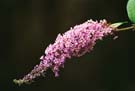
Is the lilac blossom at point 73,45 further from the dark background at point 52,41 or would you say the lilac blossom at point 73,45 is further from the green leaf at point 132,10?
the dark background at point 52,41

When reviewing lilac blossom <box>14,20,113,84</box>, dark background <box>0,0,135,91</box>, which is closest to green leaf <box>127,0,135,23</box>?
lilac blossom <box>14,20,113,84</box>

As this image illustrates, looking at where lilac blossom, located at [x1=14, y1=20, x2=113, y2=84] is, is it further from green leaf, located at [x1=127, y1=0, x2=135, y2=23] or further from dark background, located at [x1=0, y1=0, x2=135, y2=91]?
dark background, located at [x1=0, y1=0, x2=135, y2=91]

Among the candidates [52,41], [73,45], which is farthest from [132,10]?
[52,41]

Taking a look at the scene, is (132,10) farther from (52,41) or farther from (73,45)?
(52,41)

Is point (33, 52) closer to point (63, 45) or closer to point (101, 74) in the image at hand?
point (101, 74)

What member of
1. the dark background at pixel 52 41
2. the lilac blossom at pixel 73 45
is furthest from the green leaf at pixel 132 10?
the dark background at pixel 52 41
